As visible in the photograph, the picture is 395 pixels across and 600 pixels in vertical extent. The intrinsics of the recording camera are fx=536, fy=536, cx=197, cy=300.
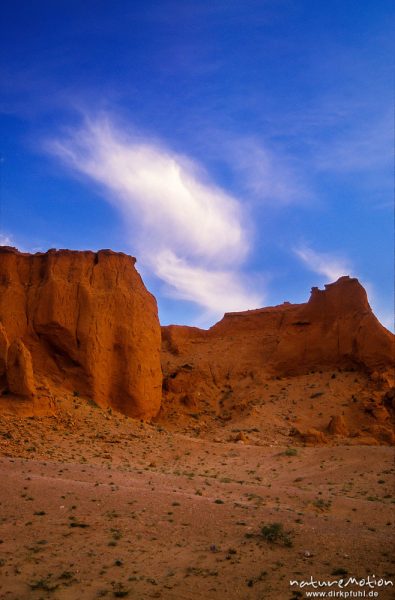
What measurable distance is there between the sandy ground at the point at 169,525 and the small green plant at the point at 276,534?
32 millimetres

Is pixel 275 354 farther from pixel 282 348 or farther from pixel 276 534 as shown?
pixel 276 534

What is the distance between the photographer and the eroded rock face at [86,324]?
23531 mm

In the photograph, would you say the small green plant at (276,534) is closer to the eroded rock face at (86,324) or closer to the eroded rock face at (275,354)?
the eroded rock face at (86,324)

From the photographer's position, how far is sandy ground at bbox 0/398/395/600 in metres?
7.29

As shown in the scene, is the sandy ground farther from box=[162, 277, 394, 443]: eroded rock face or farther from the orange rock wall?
the orange rock wall

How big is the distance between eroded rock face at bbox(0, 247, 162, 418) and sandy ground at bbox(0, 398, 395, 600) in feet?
19.2

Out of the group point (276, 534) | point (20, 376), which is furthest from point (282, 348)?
point (276, 534)

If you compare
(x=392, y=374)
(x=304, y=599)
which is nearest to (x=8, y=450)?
(x=304, y=599)

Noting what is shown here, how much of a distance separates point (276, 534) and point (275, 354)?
29.7 m

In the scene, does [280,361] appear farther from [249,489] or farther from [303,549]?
[303,549]

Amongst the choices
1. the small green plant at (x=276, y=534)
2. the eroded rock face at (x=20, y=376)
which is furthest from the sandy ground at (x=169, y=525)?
the eroded rock face at (x=20, y=376)

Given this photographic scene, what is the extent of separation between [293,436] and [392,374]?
10127mm

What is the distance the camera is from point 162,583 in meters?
7.26

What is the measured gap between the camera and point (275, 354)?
38.4m
